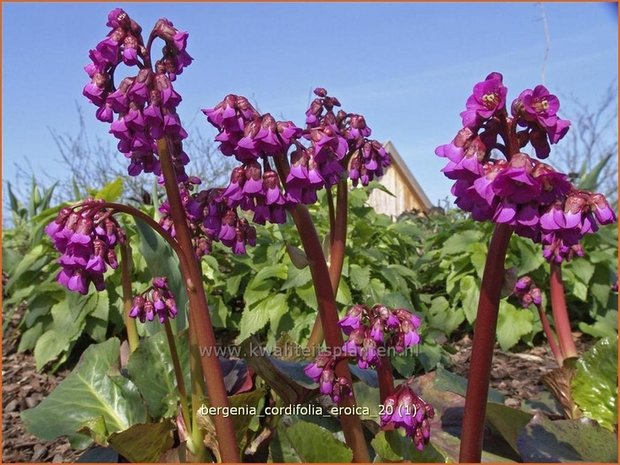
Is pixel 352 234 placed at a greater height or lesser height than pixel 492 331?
greater

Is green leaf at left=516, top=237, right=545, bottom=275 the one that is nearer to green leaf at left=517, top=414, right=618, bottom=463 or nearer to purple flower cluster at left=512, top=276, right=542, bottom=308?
purple flower cluster at left=512, top=276, right=542, bottom=308

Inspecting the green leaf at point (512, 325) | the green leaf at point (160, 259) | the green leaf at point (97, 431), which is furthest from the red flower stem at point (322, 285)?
the green leaf at point (512, 325)

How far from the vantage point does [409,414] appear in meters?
1.53

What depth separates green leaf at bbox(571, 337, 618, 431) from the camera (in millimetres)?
2563

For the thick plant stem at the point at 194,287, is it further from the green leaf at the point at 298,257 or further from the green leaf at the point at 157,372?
the green leaf at the point at 157,372

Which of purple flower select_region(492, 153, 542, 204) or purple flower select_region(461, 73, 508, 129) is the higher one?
purple flower select_region(461, 73, 508, 129)

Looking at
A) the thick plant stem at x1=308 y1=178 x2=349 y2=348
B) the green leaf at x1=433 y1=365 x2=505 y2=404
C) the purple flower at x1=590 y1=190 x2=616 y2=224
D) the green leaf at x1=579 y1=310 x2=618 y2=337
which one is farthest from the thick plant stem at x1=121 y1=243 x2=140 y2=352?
the green leaf at x1=579 y1=310 x2=618 y2=337

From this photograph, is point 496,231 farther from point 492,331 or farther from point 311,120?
point 311,120

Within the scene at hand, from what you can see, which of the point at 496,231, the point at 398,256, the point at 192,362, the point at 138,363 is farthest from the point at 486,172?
the point at 398,256

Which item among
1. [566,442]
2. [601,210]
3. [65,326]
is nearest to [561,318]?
[566,442]

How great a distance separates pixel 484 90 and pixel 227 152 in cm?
62

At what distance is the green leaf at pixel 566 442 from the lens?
6.63ft

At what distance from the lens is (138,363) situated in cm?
238

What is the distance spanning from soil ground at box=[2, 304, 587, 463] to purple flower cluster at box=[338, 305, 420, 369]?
185 cm
